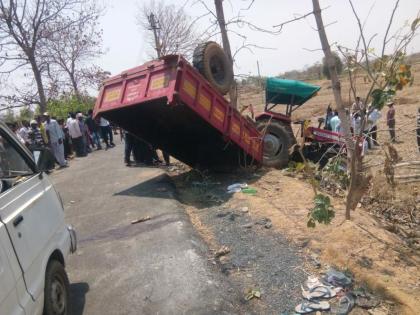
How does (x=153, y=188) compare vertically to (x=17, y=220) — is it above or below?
below

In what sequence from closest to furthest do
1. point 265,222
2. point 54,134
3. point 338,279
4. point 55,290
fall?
1. point 55,290
2. point 338,279
3. point 265,222
4. point 54,134

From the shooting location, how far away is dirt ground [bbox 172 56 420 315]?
4359 mm

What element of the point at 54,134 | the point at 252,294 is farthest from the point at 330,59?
the point at 54,134

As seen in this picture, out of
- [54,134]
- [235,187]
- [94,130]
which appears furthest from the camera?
[94,130]

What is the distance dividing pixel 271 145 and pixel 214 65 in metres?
2.44

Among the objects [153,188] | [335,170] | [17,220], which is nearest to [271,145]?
[153,188]

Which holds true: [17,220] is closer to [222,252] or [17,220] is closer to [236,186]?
[222,252]

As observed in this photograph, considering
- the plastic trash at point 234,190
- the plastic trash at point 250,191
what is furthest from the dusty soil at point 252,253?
the plastic trash at point 250,191

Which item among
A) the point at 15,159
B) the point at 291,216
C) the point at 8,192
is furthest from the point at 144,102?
the point at 8,192

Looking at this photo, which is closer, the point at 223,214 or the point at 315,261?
the point at 315,261

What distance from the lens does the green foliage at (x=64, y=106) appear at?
23984mm

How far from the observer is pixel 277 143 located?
1083 centimetres

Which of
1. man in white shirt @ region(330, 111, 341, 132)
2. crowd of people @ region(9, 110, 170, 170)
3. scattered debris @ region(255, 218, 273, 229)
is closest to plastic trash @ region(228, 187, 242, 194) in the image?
scattered debris @ region(255, 218, 273, 229)

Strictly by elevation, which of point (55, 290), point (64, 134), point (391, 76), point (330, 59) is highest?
point (330, 59)
